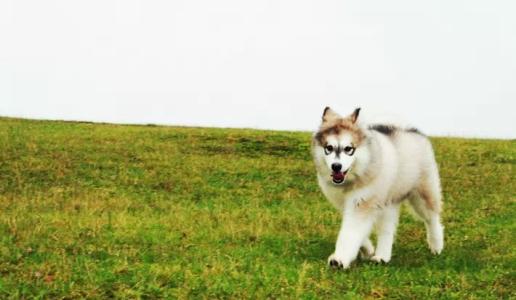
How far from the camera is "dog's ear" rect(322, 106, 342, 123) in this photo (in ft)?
39.2

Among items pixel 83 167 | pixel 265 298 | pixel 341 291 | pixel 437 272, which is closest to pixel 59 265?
pixel 265 298

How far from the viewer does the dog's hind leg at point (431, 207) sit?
1386cm

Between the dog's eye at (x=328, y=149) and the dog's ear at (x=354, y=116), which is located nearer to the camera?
the dog's eye at (x=328, y=149)

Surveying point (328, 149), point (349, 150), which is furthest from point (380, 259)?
point (328, 149)

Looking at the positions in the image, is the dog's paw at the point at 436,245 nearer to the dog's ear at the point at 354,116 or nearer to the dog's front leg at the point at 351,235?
the dog's front leg at the point at 351,235

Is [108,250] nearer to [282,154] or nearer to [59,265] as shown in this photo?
[59,265]

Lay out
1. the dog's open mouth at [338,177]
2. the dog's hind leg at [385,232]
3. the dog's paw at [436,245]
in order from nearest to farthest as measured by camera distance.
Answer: the dog's open mouth at [338,177] < the dog's hind leg at [385,232] < the dog's paw at [436,245]

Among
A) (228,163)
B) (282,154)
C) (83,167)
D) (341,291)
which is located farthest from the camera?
(282,154)

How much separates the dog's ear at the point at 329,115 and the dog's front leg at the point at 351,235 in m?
1.33

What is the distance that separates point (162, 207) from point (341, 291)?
9.32 metres

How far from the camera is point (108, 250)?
42.4ft

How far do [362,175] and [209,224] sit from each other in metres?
5.35

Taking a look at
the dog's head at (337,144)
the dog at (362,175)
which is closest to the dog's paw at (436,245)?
the dog at (362,175)

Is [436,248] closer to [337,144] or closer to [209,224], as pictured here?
[337,144]
